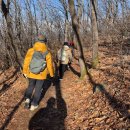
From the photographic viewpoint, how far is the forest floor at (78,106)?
319 inches

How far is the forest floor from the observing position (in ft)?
26.6

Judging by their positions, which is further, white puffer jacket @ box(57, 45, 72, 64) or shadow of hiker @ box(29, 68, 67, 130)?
white puffer jacket @ box(57, 45, 72, 64)

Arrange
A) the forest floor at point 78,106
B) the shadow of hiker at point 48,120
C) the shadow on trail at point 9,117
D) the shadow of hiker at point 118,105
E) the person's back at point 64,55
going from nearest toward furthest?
1. the shadow of hiker at point 118,105
2. the forest floor at point 78,106
3. the shadow of hiker at point 48,120
4. the shadow on trail at point 9,117
5. the person's back at point 64,55

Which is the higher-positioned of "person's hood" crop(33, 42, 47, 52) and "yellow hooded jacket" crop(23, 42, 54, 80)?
"person's hood" crop(33, 42, 47, 52)

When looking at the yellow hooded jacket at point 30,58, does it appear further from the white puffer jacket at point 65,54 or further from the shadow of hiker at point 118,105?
the white puffer jacket at point 65,54

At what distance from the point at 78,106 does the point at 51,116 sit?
1.05 m

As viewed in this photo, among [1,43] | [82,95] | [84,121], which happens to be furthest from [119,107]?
[1,43]

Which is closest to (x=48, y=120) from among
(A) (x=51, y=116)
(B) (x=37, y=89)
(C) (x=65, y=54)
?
(A) (x=51, y=116)

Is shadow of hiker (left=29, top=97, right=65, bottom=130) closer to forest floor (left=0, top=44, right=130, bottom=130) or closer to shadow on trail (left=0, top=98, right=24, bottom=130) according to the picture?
forest floor (left=0, top=44, right=130, bottom=130)

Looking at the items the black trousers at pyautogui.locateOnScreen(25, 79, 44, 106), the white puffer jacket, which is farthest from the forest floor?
the white puffer jacket

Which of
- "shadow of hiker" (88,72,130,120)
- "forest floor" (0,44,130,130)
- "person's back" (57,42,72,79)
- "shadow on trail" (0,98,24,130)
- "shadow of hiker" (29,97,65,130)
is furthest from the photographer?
"person's back" (57,42,72,79)

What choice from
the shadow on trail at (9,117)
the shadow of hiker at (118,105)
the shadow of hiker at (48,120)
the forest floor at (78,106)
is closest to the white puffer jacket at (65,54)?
the forest floor at (78,106)

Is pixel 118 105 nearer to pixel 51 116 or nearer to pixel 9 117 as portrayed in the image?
pixel 51 116

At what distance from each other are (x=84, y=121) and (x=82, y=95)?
2773 millimetres
